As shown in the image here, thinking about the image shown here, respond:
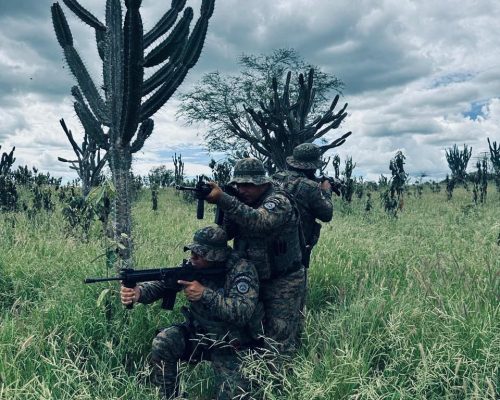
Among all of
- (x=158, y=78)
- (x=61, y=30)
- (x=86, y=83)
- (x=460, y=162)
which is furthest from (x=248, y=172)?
(x=460, y=162)

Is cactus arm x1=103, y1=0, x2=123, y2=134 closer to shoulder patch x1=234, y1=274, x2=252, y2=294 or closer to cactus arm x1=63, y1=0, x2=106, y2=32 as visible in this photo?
cactus arm x1=63, y1=0, x2=106, y2=32

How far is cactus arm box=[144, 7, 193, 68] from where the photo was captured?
17.5 feet

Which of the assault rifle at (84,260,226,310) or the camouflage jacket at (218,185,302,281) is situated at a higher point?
the camouflage jacket at (218,185,302,281)

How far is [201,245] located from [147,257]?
102 inches

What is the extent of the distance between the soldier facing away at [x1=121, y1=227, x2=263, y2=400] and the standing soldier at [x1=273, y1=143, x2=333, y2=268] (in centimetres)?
113

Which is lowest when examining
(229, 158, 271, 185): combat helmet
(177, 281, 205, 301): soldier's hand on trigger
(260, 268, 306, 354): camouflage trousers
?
(260, 268, 306, 354): camouflage trousers

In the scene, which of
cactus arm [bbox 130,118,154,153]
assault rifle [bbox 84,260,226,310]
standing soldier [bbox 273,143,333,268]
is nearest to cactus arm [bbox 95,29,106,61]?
cactus arm [bbox 130,118,154,153]

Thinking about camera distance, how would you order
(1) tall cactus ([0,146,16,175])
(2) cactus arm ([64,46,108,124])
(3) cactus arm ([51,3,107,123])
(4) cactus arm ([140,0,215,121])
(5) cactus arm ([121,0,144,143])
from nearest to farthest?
(5) cactus arm ([121,0,144,143])
(2) cactus arm ([64,46,108,124])
(4) cactus arm ([140,0,215,121])
(3) cactus arm ([51,3,107,123])
(1) tall cactus ([0,146,16,175])

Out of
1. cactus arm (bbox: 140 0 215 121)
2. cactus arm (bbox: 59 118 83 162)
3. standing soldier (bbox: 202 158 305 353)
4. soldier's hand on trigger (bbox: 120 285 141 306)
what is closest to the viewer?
soldier's hand on trigger (bbox: 120 285 141 306)

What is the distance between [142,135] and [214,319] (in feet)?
9.85

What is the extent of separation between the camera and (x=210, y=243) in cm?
331

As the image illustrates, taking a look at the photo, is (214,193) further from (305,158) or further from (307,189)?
(305,158)

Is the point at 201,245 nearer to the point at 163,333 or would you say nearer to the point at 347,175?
the point at 163,333

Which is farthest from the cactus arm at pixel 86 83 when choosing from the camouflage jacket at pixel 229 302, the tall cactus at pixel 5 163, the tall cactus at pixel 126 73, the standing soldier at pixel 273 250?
the tall cactus at pixel 5 163
